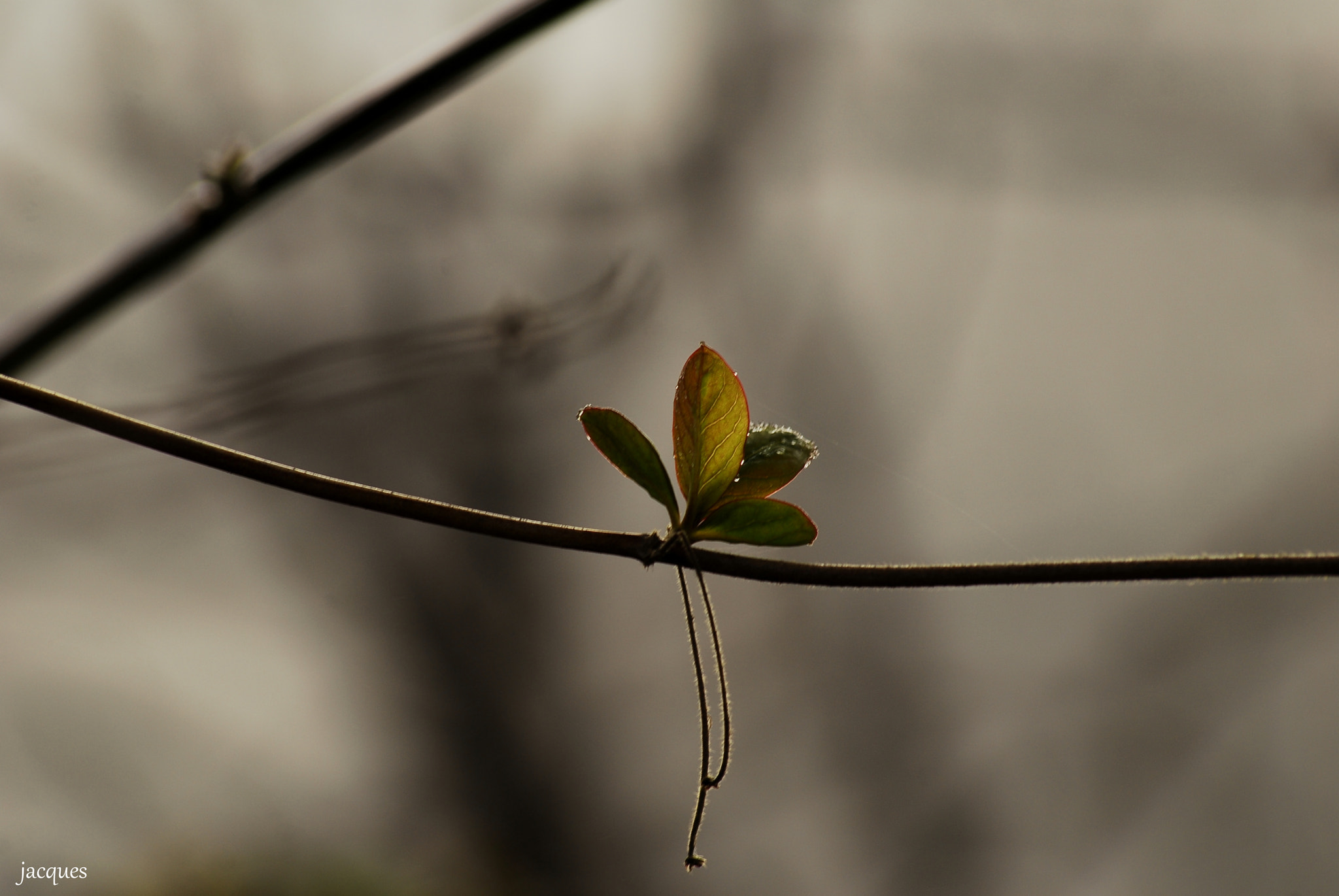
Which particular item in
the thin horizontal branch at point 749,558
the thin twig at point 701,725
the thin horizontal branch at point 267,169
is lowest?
the thin twig at point 701,725

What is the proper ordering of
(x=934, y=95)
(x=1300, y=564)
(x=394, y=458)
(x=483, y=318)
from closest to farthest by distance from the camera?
1. (x=1300, y=564)
2. (x=483, y=318)
3. (x=934, y=95)
4. (x=394, y=458)

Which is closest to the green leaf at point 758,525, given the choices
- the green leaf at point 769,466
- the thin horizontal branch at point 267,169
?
the green leaf at point 769,466

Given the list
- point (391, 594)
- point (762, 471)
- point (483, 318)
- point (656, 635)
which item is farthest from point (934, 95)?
point (391, 594)

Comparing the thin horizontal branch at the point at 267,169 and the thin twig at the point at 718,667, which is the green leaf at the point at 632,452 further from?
the thin horizontal branch at the point at 267,169

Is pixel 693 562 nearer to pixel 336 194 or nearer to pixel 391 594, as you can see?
pixel 336 194

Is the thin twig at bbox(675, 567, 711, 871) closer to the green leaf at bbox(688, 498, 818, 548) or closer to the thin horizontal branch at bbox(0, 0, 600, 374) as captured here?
the green leaf at bbox(688, 498, 818, 548)

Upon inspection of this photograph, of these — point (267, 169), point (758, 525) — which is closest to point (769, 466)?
point (758, 525)

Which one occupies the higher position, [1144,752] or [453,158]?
[453,158]
